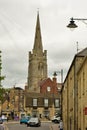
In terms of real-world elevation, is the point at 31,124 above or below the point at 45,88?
below

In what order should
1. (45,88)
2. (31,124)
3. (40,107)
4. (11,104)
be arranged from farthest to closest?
(45,88)
(11,104)
(40,107)
(31,124)

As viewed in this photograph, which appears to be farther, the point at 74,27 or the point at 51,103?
the point at 51,103

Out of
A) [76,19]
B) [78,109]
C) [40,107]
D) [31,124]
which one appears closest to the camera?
[76,19]

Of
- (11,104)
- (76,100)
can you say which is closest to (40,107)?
(11,104)

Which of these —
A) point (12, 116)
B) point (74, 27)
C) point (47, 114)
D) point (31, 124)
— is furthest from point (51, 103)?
point (74, 27)

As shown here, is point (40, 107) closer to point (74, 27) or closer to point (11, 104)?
point (11, 104)

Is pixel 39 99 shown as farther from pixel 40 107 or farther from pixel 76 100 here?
pixel 76 100

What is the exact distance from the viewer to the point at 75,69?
128ft

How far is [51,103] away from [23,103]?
7.66 meters

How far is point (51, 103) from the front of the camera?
397ft

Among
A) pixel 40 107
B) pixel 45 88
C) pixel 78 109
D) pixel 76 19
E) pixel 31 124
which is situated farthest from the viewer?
pixel 45 88

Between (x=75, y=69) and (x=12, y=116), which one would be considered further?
(x=12, y=116)

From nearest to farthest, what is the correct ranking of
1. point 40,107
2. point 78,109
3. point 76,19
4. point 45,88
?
point 76,19 → point 78,109 → point 40,107 → point 45,88

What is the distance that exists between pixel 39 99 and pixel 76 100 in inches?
3206
